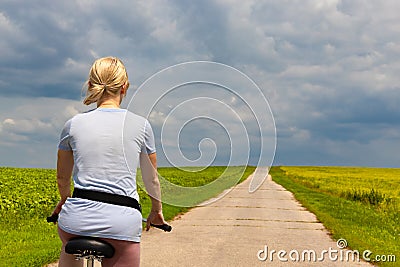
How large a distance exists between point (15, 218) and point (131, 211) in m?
11.2

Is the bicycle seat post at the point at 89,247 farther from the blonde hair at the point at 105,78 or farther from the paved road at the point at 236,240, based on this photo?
the paved road at the point at 236,240

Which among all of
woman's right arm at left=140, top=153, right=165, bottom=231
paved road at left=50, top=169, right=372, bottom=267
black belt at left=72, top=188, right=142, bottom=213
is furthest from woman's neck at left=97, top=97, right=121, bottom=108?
paved road at left=50, top=169, right=372, bottom=267

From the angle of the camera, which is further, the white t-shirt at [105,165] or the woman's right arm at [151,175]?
the woman's right arm at [151,175]

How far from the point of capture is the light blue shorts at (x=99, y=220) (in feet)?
9.86

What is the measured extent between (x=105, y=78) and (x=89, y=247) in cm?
99

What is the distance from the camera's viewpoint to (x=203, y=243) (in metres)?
10.1

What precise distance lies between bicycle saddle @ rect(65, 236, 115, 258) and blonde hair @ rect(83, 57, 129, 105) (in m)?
0.84

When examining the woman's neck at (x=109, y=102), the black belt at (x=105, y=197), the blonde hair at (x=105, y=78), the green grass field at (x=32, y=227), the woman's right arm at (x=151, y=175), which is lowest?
the green grass field at (x=32, y=227)

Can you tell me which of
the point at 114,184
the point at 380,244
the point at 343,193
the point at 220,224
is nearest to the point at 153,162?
the point at 114,184

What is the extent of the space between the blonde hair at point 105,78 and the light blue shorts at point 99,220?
0.64 metres

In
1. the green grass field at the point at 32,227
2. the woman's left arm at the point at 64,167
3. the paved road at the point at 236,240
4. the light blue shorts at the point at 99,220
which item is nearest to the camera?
the light blue shorts at the point at 99,220

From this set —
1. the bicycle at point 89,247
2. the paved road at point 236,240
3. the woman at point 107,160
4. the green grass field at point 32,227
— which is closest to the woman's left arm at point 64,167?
the woman at point 107,160

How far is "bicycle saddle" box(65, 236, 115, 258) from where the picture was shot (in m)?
3.01

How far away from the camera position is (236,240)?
10.6 meters
